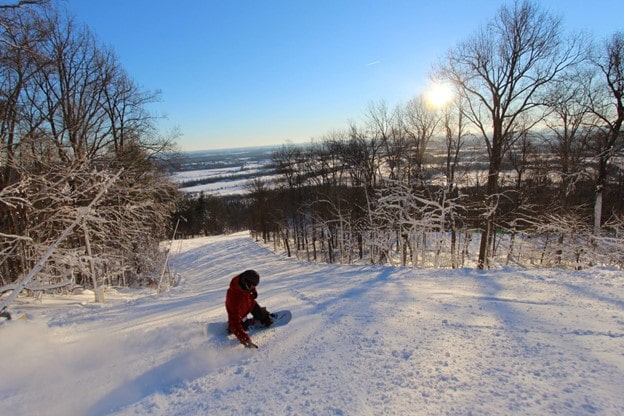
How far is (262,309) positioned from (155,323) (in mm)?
2090

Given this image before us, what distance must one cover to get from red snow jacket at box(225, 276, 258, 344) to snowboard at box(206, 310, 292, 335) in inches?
9.2

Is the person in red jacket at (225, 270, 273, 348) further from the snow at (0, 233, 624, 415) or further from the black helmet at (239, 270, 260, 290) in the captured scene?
the snow at (0, 233, 624, 415)

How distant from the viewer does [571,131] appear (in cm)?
1933

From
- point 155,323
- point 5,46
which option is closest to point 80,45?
point 5,46

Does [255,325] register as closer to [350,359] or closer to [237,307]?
[237,307]

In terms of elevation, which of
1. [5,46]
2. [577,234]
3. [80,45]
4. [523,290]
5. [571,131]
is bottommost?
[577,234]

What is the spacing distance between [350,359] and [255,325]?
1.80 metres

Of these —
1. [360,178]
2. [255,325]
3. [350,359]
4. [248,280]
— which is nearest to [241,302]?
[248,280]

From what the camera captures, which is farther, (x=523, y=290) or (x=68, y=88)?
(x=68, y=88)

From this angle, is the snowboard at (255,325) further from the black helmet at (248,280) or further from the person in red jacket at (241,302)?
the black helmet at (248,280)

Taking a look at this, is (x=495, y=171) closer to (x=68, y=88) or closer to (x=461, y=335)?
(x=461, y=335)

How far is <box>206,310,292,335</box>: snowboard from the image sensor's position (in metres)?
4.95

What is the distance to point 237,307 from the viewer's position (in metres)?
4.66

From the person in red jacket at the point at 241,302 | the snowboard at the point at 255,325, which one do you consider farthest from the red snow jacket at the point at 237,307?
the snowboard at the point at 255,325
